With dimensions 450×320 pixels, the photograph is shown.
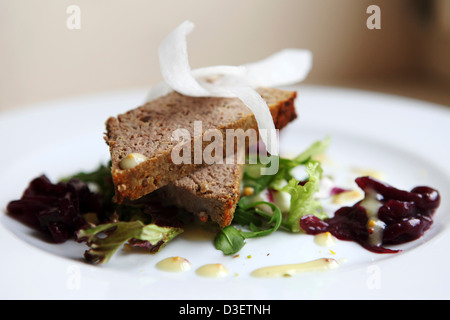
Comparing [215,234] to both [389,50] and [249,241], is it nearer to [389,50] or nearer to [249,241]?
[249,241]

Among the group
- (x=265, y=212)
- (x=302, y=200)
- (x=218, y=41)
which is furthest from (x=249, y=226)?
(x=218, y=41)

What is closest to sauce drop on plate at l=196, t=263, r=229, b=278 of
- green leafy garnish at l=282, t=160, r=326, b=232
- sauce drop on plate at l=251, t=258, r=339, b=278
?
sauce drop on plate at l=251, t=258, r=339, b=278

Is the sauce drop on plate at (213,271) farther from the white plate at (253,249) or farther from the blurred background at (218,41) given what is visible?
the blurred background at (218,41)

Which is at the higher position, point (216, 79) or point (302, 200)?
point (216, 79)

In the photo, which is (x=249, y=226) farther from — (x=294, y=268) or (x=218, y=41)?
(x=218, y=41)

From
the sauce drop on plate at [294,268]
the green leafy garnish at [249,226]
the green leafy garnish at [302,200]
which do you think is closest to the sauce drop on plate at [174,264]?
the green leafy garnish at [249,226]

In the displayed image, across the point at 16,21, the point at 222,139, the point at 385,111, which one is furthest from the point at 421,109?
the point at 16,21
